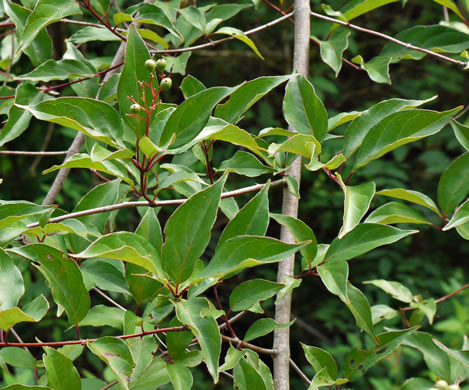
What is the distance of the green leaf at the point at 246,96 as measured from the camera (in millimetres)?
785

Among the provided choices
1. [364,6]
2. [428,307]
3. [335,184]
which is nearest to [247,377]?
[428,307]

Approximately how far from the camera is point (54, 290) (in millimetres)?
716

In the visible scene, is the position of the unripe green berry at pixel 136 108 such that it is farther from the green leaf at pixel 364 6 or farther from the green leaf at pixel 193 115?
the green leaf at pixel 364 6

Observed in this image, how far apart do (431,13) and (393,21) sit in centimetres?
30

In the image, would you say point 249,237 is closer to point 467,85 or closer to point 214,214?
point 214,214

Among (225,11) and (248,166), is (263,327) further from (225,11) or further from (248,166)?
(225,11)

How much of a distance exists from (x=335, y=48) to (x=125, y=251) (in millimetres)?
691

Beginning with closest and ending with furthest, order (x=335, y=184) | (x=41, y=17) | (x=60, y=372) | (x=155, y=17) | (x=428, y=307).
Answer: (x=60, y=372) < (x=41, y=17) < (x=155, y=17) < (x=428, y=307) < (x=335, y=184)

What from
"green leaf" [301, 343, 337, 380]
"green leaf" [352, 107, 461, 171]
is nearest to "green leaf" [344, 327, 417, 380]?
"green leaf" [301, 343, 337, 380]

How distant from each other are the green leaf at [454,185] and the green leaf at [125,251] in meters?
0.44

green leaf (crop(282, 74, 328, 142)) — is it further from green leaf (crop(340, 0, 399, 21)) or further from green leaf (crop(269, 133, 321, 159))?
green leaf (crop(340, 0, 399, 21))

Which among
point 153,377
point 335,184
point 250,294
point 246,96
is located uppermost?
point 246,96

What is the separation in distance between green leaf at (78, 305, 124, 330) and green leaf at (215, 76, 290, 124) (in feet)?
1.03

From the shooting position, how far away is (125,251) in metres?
0.59
